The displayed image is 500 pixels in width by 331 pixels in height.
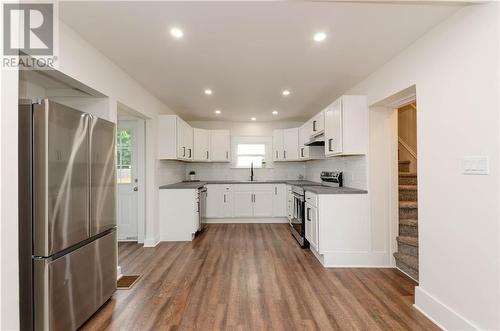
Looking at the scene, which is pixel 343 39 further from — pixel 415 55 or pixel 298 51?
pixel 415 55

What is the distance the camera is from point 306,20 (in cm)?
202

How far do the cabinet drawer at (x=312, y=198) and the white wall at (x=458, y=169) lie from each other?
1258 mm

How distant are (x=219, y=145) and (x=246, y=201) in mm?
1544

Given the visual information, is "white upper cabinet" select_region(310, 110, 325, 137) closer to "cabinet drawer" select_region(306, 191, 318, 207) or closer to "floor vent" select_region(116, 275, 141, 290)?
"cabinet drawer" select_region(306, 191, 318, 207)

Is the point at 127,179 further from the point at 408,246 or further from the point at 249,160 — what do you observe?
the point at 408,246

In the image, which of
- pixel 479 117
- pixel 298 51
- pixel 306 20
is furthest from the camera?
pixel 298 51

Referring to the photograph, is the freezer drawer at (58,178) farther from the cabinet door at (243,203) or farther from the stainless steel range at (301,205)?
the cabinet door at (243,203)

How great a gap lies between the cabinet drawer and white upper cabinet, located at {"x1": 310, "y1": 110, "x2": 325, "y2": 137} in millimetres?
1119

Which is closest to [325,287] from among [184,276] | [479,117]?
[184,276]

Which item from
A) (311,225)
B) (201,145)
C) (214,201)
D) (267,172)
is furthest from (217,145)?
(311,225)

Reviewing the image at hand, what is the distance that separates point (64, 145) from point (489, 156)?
2985mm

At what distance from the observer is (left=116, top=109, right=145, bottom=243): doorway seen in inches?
169

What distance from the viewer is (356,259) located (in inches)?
126

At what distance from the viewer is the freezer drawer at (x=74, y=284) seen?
1.60 metres
